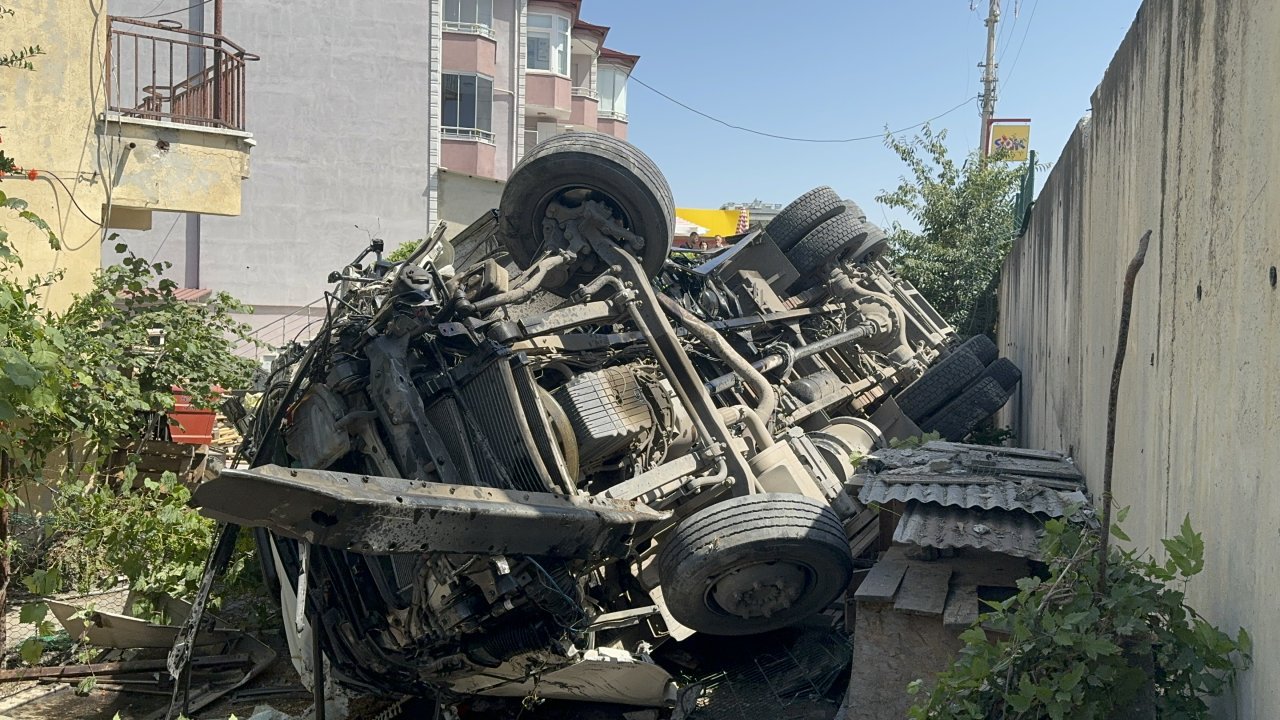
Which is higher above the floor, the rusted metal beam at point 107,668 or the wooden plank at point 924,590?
the wooden plank at point 924,590

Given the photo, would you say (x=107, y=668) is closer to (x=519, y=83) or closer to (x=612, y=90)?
(x=519, y=83)

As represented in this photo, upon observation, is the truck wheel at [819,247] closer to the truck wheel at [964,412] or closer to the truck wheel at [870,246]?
the truck wheel at [870,246]

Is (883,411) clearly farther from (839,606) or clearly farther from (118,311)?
(118,311)

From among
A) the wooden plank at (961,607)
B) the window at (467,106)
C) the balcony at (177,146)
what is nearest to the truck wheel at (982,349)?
the wooden plank at (961,607)

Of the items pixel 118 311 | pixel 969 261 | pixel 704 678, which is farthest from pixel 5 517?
pixel 969 261

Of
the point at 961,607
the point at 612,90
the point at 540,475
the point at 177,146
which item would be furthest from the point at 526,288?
the point at 612,90

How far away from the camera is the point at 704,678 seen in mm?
5746

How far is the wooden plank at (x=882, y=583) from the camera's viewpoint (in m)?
4.32

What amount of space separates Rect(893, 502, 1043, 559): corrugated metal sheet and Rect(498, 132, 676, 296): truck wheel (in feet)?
8.52

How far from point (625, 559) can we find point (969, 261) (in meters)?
10.8

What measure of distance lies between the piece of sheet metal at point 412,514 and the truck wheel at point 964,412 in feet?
13.6

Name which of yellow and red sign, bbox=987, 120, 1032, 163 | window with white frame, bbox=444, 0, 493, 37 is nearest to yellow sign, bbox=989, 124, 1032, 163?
yellow and red sign, bbox=987, 120, 1032, 163

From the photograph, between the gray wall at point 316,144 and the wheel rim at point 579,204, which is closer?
the wheel rim at point 579,204

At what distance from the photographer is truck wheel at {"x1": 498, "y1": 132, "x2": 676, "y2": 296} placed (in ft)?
21.3
